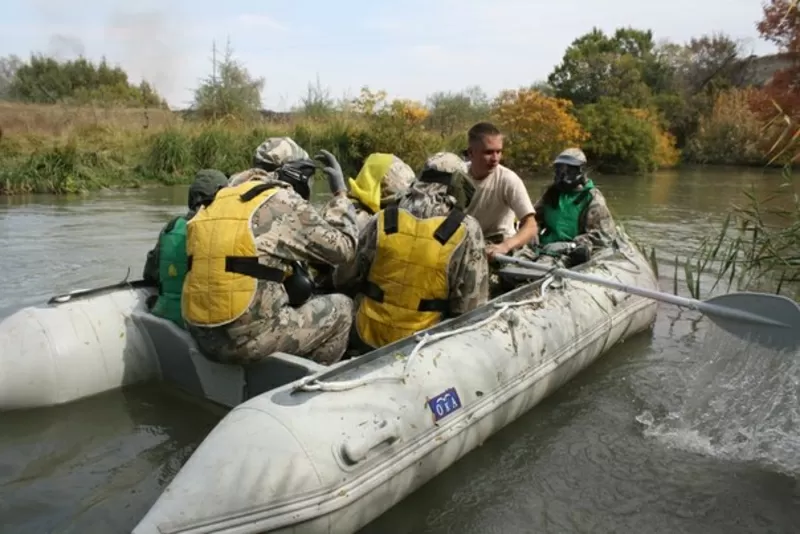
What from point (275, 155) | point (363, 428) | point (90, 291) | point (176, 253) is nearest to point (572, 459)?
point (363, 428)

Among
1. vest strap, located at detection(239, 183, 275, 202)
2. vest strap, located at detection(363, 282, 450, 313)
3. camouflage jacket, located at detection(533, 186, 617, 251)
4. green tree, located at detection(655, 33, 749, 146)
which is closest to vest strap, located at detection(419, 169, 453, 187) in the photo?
vest strap, located at detection(363, 282, 450, 313)

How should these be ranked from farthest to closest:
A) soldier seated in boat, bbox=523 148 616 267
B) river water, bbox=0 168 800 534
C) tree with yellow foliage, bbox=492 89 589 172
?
1. tree with yellow foliage, bbox=492 89 589 172
2. soldier seated in boat, bbox=523 148 616 267
3. river water, bbox=0 168 800 534

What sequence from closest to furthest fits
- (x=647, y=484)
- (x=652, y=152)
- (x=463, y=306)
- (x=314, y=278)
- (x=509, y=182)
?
(x=647, y=484) → (x=463, y=306) → (x=314, y=278) → (x=509, y=182) → (x=652, y=152)

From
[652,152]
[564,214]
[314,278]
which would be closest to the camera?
[314,278]

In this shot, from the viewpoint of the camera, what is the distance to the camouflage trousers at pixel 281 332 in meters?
3.27

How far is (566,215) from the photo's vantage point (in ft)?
19.8

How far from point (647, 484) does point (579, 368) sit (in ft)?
4.27

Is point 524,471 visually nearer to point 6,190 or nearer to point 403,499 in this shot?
point 403,499

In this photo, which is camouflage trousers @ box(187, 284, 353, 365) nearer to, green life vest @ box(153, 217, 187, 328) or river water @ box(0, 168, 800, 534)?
green life vest @ box(153, 217, 187, 328)

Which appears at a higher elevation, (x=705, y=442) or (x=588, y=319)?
(x=588, y=319)

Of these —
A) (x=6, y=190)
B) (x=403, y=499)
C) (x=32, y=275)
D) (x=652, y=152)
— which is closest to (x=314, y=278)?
(x=403, y=499)

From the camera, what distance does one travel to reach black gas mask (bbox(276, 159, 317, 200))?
3746 millimetres

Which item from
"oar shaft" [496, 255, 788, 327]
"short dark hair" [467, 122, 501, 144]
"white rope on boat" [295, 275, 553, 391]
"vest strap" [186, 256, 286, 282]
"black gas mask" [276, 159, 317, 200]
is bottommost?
"white rope on boat" [295, 275, 553, 391]

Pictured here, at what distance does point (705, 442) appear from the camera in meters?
3.94
